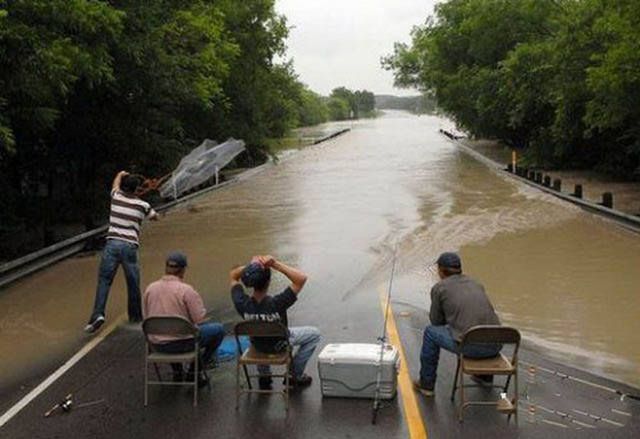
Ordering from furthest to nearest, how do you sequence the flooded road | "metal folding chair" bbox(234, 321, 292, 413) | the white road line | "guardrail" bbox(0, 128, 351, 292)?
1. "guardrail" bbox(0, 128, 351, 292)
2. the flooded road
3. the white road line
4. "metal folding chair" bbox(234, 321, 292, 413)

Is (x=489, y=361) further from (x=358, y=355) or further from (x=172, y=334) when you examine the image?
(x=172, y=334)

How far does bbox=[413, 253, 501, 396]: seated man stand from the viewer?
7.15 metres

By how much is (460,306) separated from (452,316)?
0.40ft

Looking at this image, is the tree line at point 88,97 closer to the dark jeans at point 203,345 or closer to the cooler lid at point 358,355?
the dark jeans at point 203,345

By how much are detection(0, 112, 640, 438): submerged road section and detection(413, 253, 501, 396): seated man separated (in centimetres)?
37

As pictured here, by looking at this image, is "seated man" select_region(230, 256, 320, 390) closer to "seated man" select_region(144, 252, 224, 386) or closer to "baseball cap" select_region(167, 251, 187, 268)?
"seated man" select_region(144, 252, 224, 386)

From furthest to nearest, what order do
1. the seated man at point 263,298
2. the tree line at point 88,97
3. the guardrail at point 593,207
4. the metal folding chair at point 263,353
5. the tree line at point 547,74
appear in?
the tree line at point 547,74, the guardrail at point 593,207, the tree line at point 88,97, the seated man at point 263,298, the metal folding chair at point 263,353

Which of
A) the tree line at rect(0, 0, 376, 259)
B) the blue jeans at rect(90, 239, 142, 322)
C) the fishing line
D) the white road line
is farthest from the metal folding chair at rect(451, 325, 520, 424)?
the tree line at rect(0, 0, 376, 259)

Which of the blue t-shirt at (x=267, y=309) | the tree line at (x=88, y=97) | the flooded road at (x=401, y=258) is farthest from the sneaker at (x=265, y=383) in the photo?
the tree line at (x=88, y=97)

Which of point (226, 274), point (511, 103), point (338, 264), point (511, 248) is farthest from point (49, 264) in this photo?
point (511, 103)

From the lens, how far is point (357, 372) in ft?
24.0

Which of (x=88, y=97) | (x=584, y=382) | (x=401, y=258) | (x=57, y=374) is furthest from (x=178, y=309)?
(x=88, y=97)

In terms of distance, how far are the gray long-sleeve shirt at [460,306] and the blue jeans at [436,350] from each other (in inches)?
2.8

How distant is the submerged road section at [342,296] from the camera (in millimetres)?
7102
